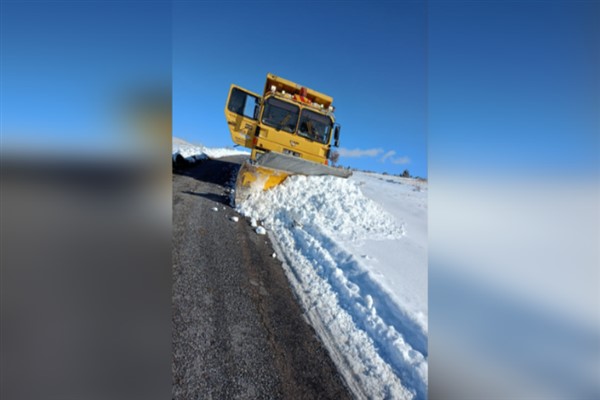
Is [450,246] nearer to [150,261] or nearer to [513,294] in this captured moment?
[513,294]

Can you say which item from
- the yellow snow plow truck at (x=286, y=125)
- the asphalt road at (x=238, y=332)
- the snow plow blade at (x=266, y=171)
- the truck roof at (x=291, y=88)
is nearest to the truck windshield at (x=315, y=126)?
the yellow snow plow truck at (x=286, y=125)

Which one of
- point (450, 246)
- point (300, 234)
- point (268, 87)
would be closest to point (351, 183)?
point (300, 234)

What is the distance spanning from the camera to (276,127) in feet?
18.4

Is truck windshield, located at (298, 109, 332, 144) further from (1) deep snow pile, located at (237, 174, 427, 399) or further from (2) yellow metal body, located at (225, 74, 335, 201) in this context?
(1) deep snow pile, located at (237, 174, 427, 399)

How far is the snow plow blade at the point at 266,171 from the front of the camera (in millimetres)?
4645

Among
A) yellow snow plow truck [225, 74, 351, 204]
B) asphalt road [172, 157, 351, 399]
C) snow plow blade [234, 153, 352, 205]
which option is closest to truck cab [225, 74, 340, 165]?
yellow snow plow truck [225, 74, 351, 204]

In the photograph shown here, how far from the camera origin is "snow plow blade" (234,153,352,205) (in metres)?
4.64

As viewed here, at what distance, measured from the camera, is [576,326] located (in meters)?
0.76

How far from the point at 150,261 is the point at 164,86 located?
0.45m

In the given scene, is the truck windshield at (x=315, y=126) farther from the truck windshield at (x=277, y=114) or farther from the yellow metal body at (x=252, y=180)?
the yellow metal body at (x=252, y=180)

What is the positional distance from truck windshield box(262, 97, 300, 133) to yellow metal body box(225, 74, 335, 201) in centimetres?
4

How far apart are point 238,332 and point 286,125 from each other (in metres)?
4.62

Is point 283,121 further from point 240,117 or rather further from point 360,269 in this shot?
point 360,269

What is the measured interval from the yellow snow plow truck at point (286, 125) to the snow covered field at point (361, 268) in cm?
47
